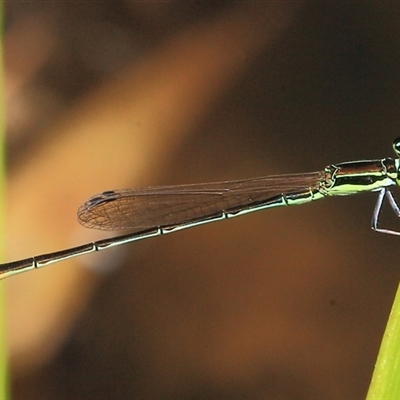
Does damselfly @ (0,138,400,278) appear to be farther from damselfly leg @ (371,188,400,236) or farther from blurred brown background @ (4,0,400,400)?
A: blurred brown background @ (4,0,400,400)

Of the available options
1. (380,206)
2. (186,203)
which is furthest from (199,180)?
(380,206)

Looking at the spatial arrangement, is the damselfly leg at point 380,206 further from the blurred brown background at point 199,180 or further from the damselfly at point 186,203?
the blurred brown background at point 199,180

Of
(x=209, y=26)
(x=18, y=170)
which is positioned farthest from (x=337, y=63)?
(x=18, y=170)

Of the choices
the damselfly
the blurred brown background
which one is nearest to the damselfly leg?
the damselfly

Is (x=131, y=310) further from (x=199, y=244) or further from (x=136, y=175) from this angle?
(x=136, y=175)

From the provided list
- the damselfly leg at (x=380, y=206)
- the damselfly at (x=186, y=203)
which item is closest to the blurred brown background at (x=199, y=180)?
the damselfly at (x=186, y=203)

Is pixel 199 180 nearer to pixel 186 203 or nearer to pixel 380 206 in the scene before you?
pixel 186 203
